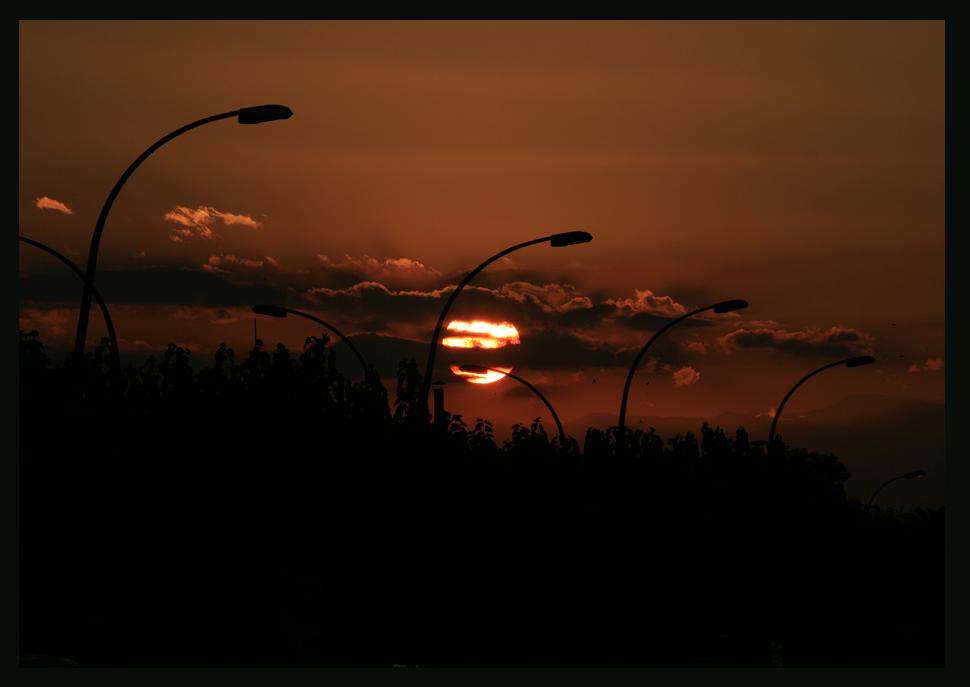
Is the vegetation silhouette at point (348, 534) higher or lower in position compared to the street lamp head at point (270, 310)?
lower

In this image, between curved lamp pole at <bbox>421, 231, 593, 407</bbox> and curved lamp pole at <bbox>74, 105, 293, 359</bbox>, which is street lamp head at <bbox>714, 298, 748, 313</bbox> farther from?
curved lamp pole at <bbox>74, 105, 293, 359</bbox>

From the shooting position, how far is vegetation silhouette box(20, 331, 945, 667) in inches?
795

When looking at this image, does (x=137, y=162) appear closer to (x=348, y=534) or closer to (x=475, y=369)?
(x=348, y=534)

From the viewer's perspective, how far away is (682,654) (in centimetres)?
3825

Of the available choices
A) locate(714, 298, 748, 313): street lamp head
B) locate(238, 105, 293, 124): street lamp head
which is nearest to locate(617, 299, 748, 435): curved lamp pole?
locate(714, 298, 748, 313): street lamp head

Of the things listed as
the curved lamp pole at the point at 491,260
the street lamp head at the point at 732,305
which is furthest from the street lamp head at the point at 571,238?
the street lamp head at the point at 732,305

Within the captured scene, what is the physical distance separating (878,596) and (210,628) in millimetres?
27950

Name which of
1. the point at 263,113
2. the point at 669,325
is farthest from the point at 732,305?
the point at 263,113

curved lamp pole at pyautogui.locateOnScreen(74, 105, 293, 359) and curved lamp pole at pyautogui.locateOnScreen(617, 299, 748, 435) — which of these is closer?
curved lamp pole at pyautogui.locateOnScreen(74, 105, 293, 359)

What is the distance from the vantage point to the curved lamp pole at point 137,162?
21.6 meters

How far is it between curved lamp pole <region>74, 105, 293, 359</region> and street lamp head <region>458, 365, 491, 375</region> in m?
21.0

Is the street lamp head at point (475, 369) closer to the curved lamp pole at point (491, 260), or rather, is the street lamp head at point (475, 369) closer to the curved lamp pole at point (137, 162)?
the curved lamp pole at point (491, 260)

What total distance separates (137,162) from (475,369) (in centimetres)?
2240

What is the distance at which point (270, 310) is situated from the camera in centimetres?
3600
